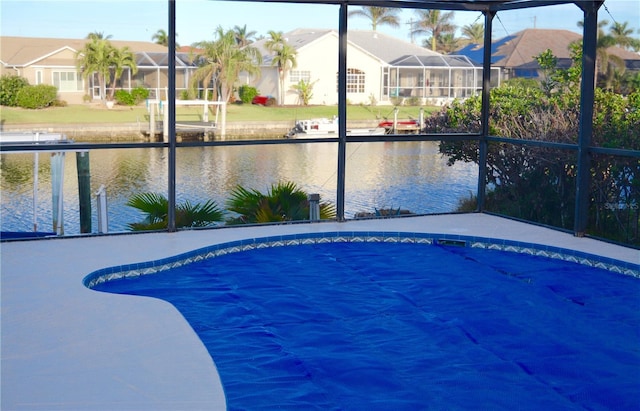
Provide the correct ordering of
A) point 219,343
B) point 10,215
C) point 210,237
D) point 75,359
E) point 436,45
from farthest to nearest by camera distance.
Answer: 1. point 10,215
2. point 436,45
3. point 210,237
4. point 219,343
5. point 75,359

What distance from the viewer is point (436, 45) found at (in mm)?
13602

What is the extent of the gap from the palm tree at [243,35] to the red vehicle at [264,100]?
0.77 metres

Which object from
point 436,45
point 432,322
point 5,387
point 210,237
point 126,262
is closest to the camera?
point 5,387

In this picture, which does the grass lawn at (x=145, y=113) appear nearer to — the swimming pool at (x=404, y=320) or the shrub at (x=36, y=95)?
the shrub at (x=36, y=95)

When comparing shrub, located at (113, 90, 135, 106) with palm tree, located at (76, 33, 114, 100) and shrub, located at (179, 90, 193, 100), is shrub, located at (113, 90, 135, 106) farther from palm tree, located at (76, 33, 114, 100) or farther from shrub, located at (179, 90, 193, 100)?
shrub, located at (179, 90, 193, 100)

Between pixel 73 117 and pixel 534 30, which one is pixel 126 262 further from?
pixel 534 30

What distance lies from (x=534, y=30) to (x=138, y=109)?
5560 millimetres

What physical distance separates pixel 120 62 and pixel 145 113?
720mm

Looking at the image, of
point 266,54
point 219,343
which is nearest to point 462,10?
point 266,54

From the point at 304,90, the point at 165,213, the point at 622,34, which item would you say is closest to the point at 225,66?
the point at 304,90

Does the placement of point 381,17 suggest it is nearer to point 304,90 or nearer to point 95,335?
point 304,90

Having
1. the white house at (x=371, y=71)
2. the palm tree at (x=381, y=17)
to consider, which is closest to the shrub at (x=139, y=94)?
the white house at (x=371, y=71)

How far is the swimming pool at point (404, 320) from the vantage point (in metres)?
5.03

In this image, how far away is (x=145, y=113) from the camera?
10.8 metres
